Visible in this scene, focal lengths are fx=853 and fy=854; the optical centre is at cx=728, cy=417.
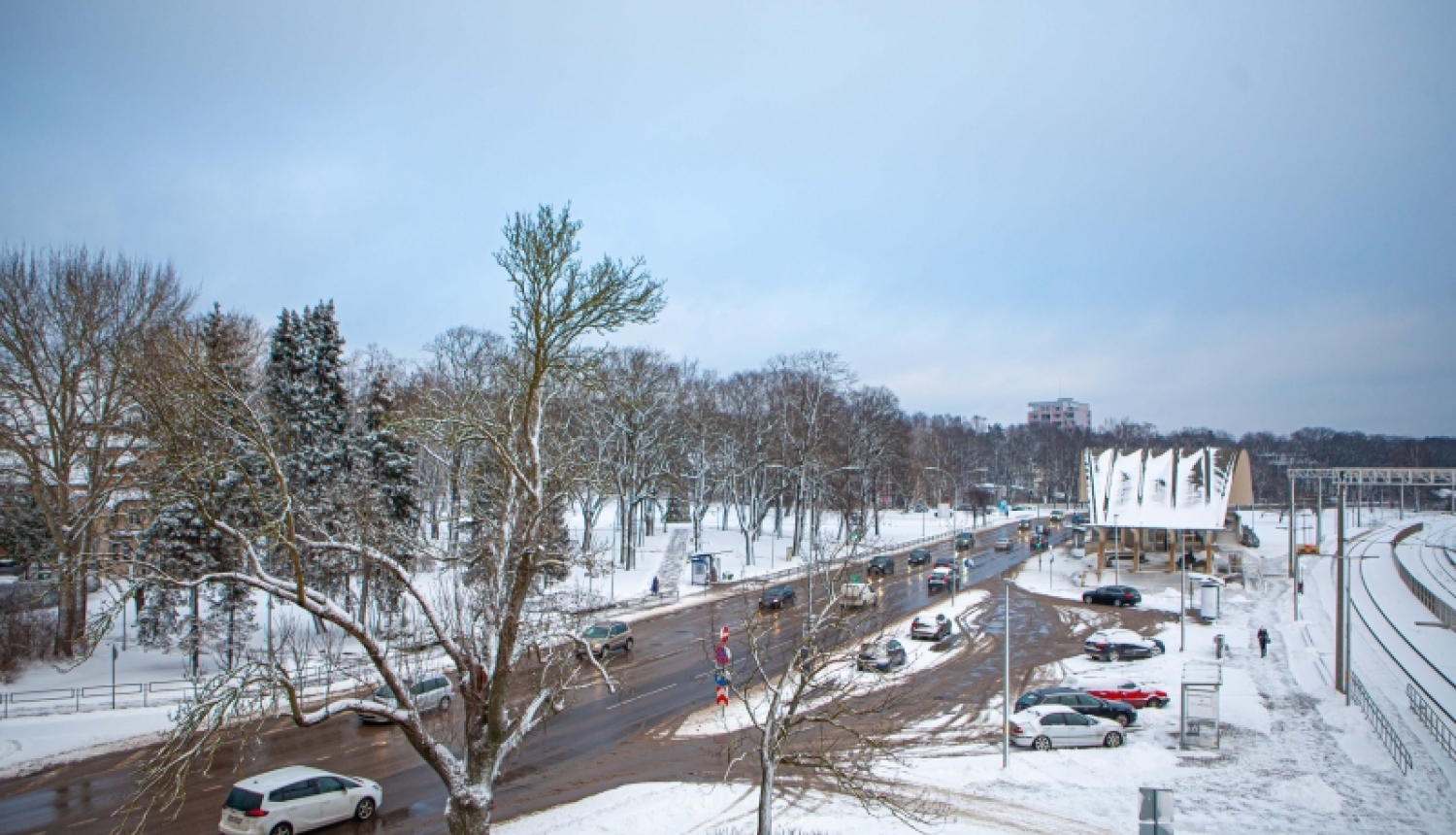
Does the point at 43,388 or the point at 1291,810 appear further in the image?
the point at 43,388

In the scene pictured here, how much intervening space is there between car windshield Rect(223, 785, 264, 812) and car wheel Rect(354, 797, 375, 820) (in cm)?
206

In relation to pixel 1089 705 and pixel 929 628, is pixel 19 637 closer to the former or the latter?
pixel 929 628

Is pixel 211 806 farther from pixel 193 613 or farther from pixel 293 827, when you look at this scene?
pixel 193 613

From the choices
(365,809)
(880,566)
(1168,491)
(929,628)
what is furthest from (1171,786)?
(1168,491)

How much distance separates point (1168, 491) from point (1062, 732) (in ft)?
133

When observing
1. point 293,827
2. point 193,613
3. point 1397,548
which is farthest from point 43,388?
point 1397,548

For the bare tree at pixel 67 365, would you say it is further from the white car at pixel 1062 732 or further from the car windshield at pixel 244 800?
the white car at pixel 1062 732

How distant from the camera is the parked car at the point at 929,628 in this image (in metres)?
36.2

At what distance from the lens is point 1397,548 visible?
7388 centimetres

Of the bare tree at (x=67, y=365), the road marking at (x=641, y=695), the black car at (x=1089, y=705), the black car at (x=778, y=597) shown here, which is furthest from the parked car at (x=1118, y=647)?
the bare tree at (x=67, y=365)

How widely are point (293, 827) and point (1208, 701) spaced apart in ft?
72.8

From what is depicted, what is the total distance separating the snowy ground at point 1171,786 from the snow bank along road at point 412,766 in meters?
1.62

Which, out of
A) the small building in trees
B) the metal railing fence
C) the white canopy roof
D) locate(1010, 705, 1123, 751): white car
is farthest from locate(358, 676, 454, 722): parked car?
the white canopy roof

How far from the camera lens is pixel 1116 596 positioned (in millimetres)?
46844
